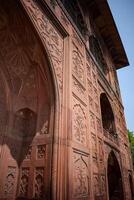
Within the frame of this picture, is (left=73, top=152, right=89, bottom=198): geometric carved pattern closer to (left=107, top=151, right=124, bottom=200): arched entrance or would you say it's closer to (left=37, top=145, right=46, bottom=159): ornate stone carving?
(left=37, top=145, right=46, bottom=159): ornate stone carving

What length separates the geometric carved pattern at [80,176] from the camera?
2.70m

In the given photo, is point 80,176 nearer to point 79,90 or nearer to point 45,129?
point 45,129

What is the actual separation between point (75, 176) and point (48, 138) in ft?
2.61

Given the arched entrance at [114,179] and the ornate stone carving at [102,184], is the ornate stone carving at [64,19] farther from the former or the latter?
the arched entrance at [114,179]

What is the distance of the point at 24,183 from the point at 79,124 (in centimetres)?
151

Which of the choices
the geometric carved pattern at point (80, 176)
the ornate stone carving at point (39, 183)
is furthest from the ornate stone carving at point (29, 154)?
the geometric carved pattern at point (80, 176)

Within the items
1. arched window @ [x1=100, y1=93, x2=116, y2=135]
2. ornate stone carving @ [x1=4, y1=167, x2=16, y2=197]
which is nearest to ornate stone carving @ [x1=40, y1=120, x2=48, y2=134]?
ornate stone carving @ [x1=4, y1=167, x2=16, y2=197]

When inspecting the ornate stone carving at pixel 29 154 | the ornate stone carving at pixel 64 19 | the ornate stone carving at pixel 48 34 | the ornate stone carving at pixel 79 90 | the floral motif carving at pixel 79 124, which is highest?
the ornate stone carving at pixel 64 19

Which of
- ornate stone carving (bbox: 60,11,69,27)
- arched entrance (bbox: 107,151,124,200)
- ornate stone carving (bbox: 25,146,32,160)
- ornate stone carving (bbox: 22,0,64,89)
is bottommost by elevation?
arched entrance (bbox: 107,151,124,200)

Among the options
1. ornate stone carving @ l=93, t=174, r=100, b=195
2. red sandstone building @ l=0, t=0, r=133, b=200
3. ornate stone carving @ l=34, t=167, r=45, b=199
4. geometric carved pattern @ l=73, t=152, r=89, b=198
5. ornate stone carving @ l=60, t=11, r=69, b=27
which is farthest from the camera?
ornate stone carving @ l=60, t=11, r=69, b=27

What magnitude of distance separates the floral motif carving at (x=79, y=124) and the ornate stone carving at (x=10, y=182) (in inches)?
47.6

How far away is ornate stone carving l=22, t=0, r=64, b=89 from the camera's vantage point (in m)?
3.04

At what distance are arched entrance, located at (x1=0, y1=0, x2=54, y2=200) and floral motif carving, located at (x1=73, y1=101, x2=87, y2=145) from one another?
0.66 m

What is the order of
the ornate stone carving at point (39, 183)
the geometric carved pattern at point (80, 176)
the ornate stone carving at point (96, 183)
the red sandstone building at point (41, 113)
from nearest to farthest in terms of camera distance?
the ornate stone carving at point (39, 183) < the red sandstone building at point (41, 113) < the geometric carved pattern at point (80, 176) < the ornate stone carving at point (96, 183)
